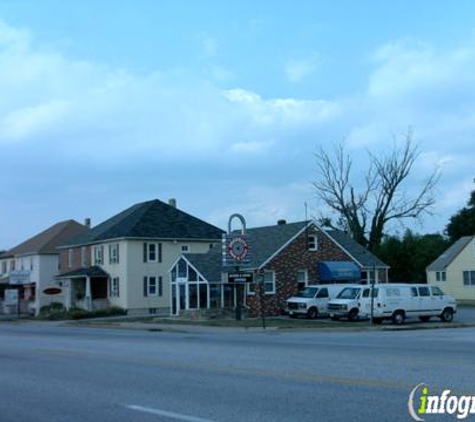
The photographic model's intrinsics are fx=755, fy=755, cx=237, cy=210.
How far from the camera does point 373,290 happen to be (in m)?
35.5

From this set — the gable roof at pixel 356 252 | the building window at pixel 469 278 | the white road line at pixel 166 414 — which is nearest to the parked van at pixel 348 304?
the gable roof at pixel 356 252

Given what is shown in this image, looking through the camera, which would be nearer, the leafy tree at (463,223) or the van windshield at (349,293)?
the van windshield at (349,293)

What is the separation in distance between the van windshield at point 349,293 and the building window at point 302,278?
24.2 feet

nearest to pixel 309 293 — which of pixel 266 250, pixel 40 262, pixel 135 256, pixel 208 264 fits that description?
pixel 266 250

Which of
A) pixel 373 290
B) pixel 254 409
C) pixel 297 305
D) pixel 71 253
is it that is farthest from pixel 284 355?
pixel 71 253

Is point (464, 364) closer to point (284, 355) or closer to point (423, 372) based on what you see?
point (423, 372)

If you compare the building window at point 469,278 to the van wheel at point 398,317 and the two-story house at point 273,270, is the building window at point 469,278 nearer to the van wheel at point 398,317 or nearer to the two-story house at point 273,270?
the two-story house at point 273,270

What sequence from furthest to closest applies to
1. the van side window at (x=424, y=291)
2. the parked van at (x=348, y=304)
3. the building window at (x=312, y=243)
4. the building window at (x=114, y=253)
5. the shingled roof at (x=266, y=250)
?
the building window at (x=114, y=253) → the building window at (x=312, y=243) → the shingled roof at (x=266, y=250) → the parked van at (x=348, y=304) → the van side window at (x=424, y=291)

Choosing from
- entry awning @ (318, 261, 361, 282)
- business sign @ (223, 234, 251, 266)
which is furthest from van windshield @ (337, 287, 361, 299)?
entry awning @ (318, 261, 361, 282)

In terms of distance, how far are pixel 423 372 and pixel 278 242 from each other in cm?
3307

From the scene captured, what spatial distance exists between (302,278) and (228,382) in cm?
3451

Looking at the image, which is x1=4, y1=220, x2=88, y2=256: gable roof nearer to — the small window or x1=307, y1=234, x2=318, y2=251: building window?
the small window

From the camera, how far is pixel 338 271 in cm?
4644
